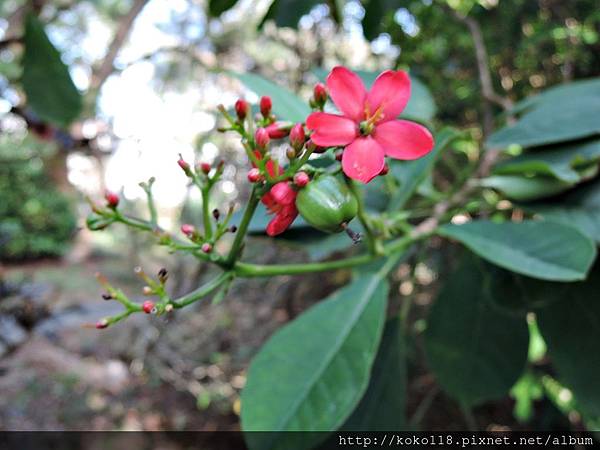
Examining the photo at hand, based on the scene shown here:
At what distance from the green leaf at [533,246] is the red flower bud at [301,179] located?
384mm

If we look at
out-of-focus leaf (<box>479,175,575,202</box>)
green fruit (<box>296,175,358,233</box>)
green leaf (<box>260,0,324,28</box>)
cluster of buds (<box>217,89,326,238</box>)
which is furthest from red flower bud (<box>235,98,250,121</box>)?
green leaf (<box>260,0,324,28</box>)

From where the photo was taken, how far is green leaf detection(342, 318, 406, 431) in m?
0.92

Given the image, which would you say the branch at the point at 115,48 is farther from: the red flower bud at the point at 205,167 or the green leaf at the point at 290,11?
the red flower bud at the point at 205,167

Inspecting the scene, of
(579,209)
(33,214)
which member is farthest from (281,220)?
(33,214)

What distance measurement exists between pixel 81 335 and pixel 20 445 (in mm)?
1756

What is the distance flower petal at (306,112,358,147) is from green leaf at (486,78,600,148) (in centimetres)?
55

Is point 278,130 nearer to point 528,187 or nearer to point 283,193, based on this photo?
point 283,193

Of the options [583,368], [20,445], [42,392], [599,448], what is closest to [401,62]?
[583,368]

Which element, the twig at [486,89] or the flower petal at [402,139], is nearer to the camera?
the flower petal at [402,139]

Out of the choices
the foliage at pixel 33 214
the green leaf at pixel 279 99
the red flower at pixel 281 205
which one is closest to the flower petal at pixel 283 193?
the red flower at pixel 281 205

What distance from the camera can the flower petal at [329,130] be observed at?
0.47 m

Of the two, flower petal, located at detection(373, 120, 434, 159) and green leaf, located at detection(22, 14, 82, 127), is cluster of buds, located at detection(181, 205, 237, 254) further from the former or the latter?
green leaf, located at detection(22, 14, 82, 127)

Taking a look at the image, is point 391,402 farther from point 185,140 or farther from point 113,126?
point 113,126

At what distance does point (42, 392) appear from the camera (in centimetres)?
248
